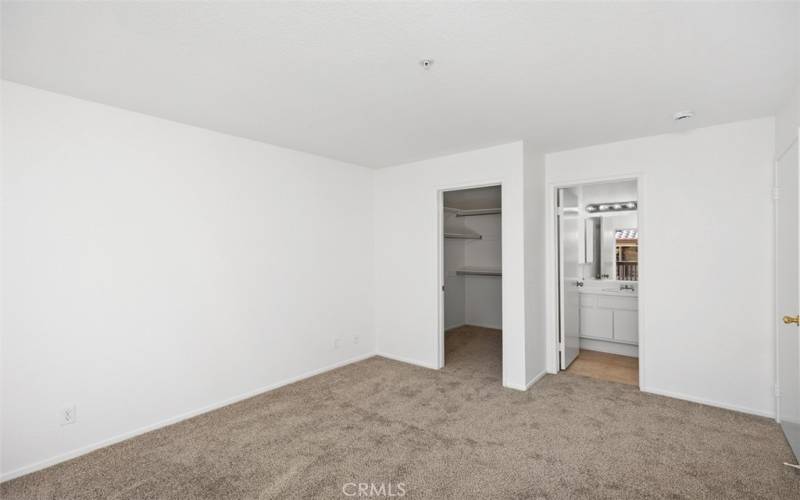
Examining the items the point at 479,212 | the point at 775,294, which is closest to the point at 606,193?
the point at 479,212

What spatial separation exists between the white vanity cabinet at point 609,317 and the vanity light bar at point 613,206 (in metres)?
1.32

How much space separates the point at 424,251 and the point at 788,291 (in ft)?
10.1

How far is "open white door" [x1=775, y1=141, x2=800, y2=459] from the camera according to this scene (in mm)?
2441

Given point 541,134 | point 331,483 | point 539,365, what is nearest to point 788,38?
point 541,134

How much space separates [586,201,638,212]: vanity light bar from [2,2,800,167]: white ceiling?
2.36 metres

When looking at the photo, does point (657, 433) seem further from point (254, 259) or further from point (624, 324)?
point (254, 259)

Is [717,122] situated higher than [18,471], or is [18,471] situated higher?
[717,122]

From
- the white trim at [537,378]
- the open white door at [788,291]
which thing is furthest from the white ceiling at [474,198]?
the open white door at [788,291]

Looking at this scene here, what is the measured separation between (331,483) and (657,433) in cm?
240

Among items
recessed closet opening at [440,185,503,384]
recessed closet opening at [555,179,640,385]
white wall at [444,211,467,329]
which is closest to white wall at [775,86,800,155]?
recessed closet opening at [555,179,640,385]

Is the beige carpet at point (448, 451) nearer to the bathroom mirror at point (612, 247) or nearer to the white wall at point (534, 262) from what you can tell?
the white wall at point (534, 262)

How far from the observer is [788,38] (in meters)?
1.89

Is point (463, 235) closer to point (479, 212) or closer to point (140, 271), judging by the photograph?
point (479, 212)

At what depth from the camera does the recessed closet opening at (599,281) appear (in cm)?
427
